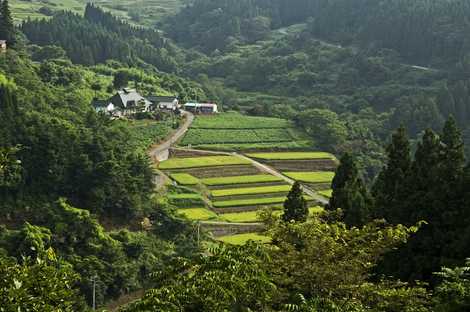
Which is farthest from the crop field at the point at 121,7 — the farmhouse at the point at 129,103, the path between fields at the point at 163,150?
the path between fields at the point at 163,150

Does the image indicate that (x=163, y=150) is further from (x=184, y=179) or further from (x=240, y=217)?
(x=240, y=217)

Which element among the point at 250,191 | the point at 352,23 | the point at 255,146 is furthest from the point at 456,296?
the point at 352,23

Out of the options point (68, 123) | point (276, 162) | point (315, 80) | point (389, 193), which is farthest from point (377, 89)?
point (389, 193)

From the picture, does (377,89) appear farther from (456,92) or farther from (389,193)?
(389,193)

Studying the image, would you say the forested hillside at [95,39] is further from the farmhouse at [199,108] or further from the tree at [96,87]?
the farmhouse at [199,108]

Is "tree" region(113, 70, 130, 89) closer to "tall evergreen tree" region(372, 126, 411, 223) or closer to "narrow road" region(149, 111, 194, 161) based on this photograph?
"narrow road" region(149, 111, 194, 161)
